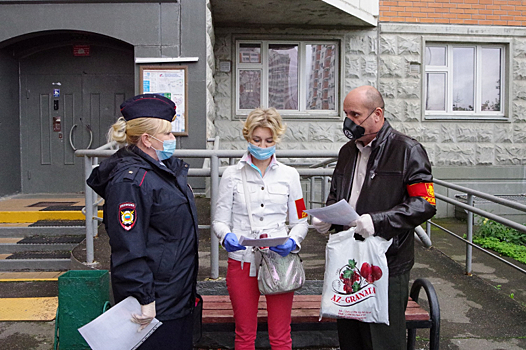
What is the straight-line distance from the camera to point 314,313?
3.07 m

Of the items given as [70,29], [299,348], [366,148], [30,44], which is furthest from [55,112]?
[366,148]

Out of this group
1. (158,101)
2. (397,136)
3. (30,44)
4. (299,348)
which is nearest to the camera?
(158,101)

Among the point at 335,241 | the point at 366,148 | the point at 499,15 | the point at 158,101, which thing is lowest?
the point at 335,241

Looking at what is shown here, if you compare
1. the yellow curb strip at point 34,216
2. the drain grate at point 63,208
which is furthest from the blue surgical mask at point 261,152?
the drain grate at point 63,208

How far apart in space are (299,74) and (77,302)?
21.3ft

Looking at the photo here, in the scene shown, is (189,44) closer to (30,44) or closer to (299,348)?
(30,44)

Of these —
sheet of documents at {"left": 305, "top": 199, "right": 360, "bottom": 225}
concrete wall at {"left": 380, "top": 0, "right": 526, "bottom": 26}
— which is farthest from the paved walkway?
concrete wall at {"left": 380, "top": 0, "right": 526, "bottom": 26}

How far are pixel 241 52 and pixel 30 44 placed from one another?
3702 millimetres

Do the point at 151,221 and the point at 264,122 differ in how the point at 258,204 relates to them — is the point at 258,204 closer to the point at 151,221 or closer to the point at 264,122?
→ the point at 264,122

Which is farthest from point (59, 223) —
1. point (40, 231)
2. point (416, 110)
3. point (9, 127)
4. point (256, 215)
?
point (416, 110)

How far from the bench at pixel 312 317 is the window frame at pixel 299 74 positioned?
18.3ft

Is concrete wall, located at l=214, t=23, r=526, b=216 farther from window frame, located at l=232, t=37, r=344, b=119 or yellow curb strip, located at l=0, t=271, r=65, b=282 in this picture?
yellow curb strip, located at l=0, t=271, r=65, b=282

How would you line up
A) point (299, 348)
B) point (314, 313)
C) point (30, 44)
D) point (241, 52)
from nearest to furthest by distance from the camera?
point (314, 313) < point (299, 348) < point (30, 44) < point (241, 52)

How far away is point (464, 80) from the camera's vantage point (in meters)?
9.01
